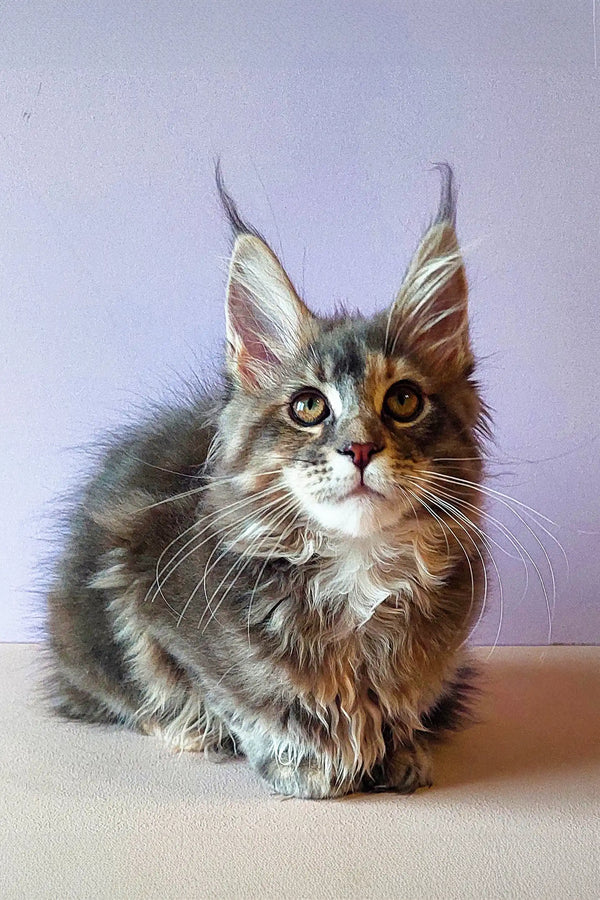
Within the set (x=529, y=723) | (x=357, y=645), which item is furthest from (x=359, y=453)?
(x=529, y=723)

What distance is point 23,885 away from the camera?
39.4 inches

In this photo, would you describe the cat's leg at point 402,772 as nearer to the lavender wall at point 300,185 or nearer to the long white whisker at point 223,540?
the long white whisker at point 223,540

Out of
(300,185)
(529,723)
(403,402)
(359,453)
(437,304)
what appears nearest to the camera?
(359,453)

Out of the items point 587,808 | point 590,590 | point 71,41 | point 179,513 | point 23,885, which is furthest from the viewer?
point 590,590

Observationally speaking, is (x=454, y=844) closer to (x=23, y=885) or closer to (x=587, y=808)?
(x=587, y=808)

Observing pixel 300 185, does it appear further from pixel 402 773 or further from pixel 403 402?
pixel 402 773

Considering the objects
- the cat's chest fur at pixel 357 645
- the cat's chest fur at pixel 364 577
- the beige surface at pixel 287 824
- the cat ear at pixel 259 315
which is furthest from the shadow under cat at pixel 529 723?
the cat ear at pixel 259 315

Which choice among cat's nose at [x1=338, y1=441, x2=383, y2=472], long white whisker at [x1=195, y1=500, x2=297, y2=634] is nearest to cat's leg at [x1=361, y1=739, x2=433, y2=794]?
long white whisker at [x1=195, y1=500, x2=297, y2=634]

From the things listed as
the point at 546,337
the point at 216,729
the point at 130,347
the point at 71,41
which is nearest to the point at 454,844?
the point at 216,729

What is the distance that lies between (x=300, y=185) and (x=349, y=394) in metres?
0.72

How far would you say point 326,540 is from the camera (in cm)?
118

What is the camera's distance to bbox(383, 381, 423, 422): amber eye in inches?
45.8

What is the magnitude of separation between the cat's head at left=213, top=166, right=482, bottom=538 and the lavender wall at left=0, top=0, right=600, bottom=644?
1.41 ft

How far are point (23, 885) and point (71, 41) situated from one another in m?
1.45
